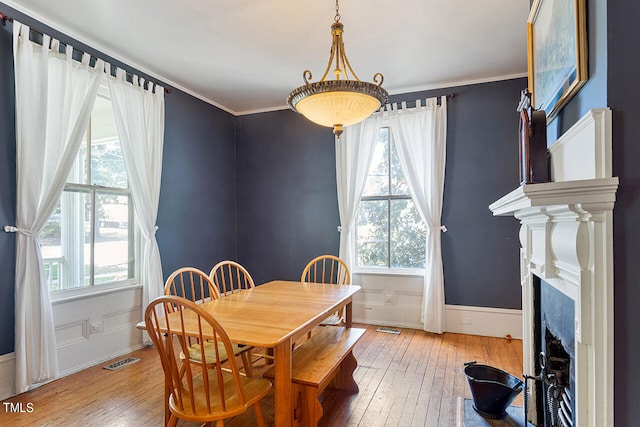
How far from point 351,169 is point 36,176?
293cm

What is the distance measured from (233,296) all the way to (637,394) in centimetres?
213

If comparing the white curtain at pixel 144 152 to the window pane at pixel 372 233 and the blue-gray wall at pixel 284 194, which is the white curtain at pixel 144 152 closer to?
the blue-gray wall at pixel 284 194

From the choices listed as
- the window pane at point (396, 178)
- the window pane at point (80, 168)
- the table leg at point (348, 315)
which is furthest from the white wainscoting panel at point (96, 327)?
the window pane at point (396, 178)

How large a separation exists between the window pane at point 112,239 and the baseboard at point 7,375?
0.79m

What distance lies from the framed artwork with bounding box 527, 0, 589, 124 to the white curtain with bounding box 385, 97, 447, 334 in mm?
1756

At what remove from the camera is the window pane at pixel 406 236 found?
405 centimetres

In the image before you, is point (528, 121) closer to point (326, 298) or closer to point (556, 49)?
point (556, 49)

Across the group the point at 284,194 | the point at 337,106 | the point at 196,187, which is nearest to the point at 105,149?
the point at 196,187

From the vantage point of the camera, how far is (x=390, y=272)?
4.11m

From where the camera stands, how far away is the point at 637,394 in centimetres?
104

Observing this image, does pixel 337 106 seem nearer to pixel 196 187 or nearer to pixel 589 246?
pixel 589 246

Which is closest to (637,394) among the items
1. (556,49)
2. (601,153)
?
(601,153)

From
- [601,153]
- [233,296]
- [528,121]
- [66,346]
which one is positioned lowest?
[66,346]

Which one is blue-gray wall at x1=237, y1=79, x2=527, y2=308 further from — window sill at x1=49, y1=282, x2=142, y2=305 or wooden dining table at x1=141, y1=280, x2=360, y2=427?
window sill at x1=49, y1=282, x2=142, y2=305
